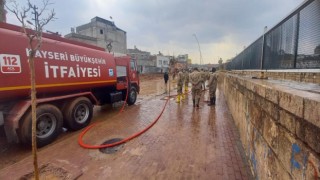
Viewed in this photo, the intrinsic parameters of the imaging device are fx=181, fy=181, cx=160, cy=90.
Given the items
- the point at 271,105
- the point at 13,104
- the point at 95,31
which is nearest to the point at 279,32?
the point at 271,105

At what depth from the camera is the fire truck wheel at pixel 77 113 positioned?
5.86m

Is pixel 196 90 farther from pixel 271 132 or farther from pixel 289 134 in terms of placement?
pixel 289 134

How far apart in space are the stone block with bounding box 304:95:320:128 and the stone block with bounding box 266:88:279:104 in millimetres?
637

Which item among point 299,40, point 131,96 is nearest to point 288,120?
point 299,40

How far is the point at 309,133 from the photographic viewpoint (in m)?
1.28

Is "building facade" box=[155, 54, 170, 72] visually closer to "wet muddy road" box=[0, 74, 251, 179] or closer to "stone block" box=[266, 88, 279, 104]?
"wet muddy road" box=[0, 74, 251, 179]

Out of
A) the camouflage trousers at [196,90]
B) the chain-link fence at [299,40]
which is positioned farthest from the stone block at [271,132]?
the camouflage trousers at [196,90]

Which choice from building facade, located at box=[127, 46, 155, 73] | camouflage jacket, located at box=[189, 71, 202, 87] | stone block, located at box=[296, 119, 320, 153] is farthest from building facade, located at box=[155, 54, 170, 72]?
stone block, located at box=[296, 119, 320, 153]

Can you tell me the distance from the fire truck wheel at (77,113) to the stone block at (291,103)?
5.82 m

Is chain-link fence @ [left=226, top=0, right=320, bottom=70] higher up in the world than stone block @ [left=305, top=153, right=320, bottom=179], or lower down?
higher up

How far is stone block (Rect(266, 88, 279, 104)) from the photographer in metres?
1.91

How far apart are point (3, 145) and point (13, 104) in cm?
131

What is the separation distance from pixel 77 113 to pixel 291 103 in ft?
20.5

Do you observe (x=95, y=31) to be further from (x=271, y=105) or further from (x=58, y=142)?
(x=271, y=105)
